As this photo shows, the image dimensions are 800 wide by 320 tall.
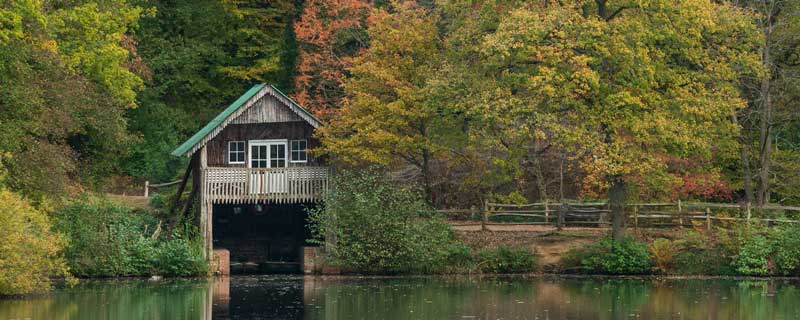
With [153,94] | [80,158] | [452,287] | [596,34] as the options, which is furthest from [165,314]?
[153,94]

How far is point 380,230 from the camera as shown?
49969mm

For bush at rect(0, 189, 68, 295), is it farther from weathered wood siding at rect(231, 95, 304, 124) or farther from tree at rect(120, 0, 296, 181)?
tree at rect(120, 0, 296, 181)

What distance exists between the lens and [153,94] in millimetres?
65000

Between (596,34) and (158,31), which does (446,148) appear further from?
(158,31)

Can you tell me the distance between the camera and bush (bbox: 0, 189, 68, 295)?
40.3 m

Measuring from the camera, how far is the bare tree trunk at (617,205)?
51094 millimetres

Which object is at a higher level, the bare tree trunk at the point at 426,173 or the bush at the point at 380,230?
the bare tree trunk at the point at 426,173

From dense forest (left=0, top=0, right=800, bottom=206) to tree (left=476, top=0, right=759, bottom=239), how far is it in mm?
75

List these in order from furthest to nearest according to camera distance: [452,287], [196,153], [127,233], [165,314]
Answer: [196,153]
[127,233]
[452,287]
[165,314]

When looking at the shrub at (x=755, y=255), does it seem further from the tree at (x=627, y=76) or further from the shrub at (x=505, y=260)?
the shrub at (x=505, y=260)

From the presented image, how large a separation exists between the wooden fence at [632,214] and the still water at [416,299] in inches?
155

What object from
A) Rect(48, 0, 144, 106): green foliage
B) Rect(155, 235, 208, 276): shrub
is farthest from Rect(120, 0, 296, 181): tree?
Rect(155, 235, 208, 276): shrub

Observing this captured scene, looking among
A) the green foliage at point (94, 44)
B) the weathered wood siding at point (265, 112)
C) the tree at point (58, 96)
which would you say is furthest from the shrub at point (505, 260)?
the green foliage at point (94, 44)

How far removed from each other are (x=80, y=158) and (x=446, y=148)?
501 inches
